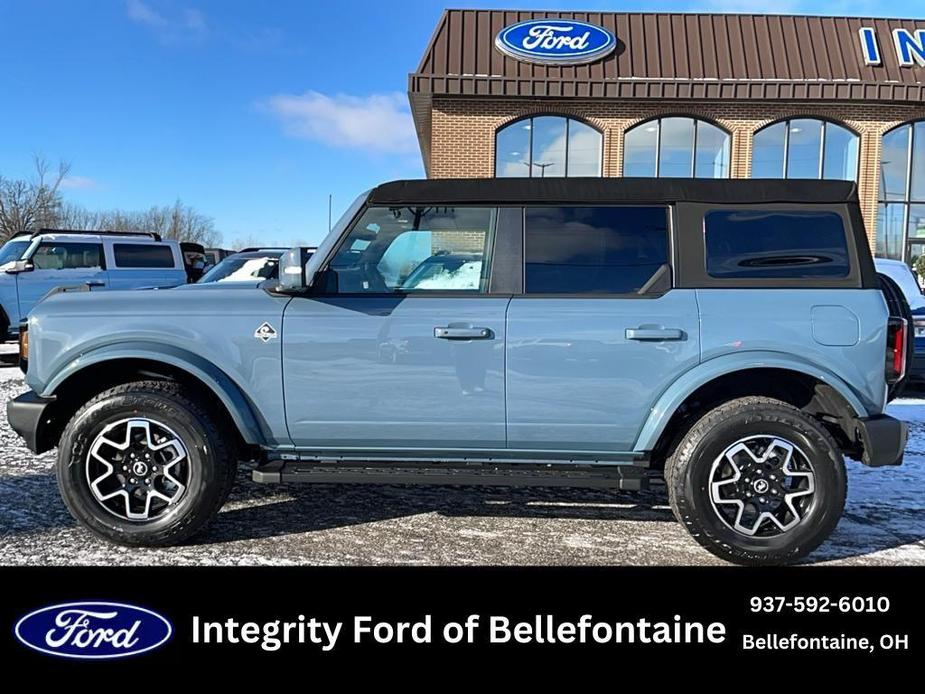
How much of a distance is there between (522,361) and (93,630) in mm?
2161

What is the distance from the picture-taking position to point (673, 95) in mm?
13930

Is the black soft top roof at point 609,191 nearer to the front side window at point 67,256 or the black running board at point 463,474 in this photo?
the black running board at point 463,474

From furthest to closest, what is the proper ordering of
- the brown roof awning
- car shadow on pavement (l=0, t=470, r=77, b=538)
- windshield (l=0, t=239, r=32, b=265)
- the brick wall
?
the brick wall < the brown roof awning < windshield (l=0, t=239, r=32, b=265) < car shadow on pavement (l=0, t=470, r=77, b=538)

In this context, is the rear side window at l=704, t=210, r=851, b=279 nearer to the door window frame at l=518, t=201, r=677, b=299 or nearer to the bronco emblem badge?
the door window frame at l=518, t=201, r=677, b=299

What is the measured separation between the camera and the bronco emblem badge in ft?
10.9

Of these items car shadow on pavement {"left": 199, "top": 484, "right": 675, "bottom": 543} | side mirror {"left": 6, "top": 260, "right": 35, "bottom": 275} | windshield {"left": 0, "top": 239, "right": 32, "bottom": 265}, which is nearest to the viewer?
car shadow on pavement {"left": 199, "top": 484, "right": 675, "bottom": 543}

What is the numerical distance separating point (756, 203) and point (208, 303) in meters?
2.88

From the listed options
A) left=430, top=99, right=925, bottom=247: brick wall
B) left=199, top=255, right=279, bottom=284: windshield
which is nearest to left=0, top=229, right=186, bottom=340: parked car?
left=199, top=255, right=279, bottom=284: windshield

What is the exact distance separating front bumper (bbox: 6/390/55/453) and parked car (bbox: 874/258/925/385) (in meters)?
7.43

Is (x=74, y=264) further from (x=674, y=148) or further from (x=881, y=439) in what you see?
(x=674, y=148)

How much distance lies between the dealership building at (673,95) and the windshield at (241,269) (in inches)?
225

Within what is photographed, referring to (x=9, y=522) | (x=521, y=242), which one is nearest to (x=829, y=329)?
(x=521, y=242)

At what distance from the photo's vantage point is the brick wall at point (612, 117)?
1430cm

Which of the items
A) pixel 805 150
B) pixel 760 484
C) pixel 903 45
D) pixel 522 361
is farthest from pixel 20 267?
pixel 903 45
